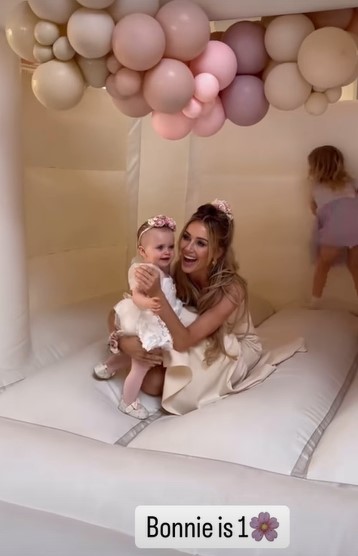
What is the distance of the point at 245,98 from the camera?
1858mm

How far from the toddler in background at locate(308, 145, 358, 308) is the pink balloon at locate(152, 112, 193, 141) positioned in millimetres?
1086

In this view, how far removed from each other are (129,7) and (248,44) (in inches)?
14.6

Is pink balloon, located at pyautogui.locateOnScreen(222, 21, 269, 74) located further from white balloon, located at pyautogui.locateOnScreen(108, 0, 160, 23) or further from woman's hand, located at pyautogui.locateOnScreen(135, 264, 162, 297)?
woman's hand, located at pyautogui.locateOnScreen(135, 264, 162, 297)

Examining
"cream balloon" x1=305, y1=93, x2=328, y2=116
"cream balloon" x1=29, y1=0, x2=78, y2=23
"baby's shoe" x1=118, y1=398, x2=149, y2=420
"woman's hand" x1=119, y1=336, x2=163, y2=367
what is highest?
"cream balloon" x1=29, y1=0, x2=78, y2=23

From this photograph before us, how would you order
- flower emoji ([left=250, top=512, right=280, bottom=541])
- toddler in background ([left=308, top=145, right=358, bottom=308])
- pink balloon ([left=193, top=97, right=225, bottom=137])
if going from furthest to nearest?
1. toddler in background ([left=308, top=145, right=358, bottom=308])
2. pink balloon ([left=193, top=97, right=225, bottom=137])
3. flower emoji ([left=250, top=512, right=280, bottom=541])

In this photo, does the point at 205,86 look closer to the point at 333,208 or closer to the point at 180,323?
the point at 180,323

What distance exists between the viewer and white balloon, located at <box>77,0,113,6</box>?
5.22 feet

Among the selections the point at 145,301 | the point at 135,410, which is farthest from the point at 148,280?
the point at 135,410

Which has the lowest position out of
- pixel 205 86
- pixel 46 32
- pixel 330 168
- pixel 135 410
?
pixel 135 410

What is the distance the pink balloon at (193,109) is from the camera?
179 centimetres

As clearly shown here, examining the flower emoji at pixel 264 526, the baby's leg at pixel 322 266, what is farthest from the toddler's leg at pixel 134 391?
the baby's leg at pixel 322 266

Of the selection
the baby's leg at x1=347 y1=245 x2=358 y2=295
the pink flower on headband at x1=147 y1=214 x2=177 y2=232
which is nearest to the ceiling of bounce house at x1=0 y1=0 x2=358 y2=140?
the pink flower on headband at x1=147 y1=214 x2=177 y2=232

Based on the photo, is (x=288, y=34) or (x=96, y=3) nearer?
(x=96, y=3)

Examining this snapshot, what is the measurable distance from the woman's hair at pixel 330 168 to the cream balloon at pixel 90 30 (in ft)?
4.71
